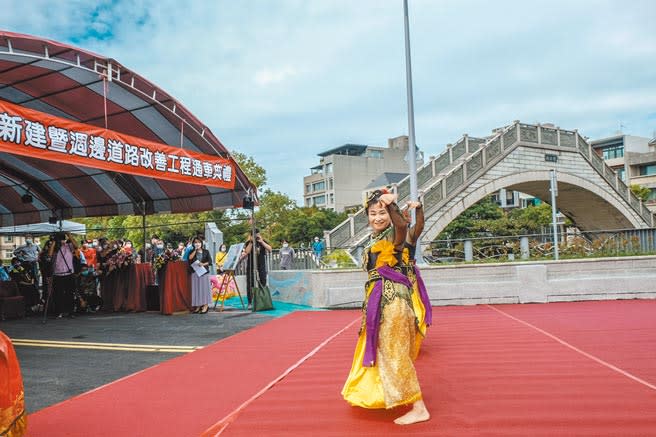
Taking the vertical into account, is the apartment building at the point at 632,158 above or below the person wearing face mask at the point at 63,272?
above

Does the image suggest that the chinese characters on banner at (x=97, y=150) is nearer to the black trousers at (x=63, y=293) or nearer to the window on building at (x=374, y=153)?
the black trousers at (x=63, y=293)

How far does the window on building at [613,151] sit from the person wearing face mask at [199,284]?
2173 inches

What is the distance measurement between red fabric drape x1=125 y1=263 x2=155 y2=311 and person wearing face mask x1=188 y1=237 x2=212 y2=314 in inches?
61.7

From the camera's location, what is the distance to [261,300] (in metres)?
11.7

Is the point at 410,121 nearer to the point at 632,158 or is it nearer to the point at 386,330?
the point at 386,330

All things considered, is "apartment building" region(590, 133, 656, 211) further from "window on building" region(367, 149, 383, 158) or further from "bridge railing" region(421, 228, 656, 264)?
"bridge railing" region(421, 228, 656, 264)

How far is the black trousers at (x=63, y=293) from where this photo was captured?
450 inches

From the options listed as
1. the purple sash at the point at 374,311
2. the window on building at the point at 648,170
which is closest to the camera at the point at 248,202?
the purple sash at the point at 374,311

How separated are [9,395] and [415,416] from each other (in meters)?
2.45

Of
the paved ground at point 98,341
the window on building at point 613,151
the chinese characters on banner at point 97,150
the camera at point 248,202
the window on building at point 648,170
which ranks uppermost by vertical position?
the window on building at point 613,151

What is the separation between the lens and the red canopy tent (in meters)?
7.40

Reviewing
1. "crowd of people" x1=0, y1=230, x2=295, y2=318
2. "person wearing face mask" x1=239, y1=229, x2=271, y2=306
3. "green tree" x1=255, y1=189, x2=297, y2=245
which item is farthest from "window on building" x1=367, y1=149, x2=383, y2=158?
"person wearing face mask" x1=239, y1=229, x2=271, y2=306

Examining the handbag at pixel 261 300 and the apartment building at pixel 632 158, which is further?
the apartment building at pixel 632 158

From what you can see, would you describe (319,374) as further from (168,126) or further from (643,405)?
(168,126)
